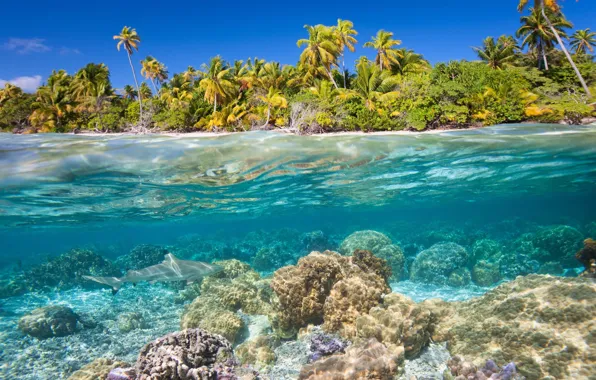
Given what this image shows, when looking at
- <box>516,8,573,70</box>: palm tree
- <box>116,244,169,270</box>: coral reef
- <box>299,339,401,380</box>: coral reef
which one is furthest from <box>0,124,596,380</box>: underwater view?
<box>516,8,573,70</box>: palm tree

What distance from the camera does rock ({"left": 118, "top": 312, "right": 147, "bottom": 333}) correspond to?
438 inches

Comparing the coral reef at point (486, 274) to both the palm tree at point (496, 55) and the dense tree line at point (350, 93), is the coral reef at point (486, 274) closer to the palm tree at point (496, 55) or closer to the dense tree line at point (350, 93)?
the dense tree line at point (350, 93)

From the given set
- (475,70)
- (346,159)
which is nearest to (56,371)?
(346,159)

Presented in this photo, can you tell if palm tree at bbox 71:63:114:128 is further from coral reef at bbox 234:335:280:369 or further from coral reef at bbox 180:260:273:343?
coral reef at bbox 234:335:280:369

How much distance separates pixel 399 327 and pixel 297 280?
295 cm

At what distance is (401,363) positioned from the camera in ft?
22.4

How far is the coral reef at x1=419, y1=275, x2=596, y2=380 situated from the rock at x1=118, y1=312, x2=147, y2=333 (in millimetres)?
9719

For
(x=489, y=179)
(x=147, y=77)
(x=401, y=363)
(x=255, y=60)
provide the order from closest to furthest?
(x=401, y=363) < (x=489, y=179) < (x=255, y=60) < (x=147, y=77)

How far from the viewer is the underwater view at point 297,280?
6676 mm

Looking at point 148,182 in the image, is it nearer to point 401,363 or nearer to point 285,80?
point 401,363

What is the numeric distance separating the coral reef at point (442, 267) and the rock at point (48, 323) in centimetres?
1512

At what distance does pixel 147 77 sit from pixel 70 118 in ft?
72.6

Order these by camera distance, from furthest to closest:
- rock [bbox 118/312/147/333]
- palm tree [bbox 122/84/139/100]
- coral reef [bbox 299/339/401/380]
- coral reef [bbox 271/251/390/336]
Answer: palm tree [bbox 122/84/139/100], rock [bbox 118/312/147/333], coral reef [bbox 271/251/390/336], coral reef [bbox 299/339/401/380]

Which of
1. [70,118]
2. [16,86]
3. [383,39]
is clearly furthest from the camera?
[16,86]
